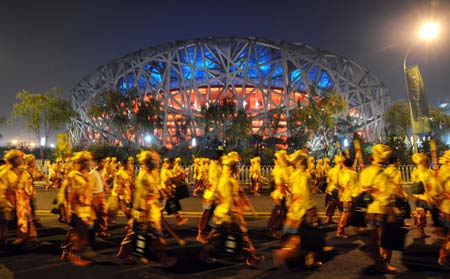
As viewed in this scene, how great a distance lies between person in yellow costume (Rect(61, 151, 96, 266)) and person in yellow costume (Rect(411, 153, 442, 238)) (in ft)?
18.3

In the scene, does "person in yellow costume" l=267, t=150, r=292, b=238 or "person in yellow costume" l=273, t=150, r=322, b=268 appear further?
"person in yellow costume" l=267, t=150, r=292, b=238

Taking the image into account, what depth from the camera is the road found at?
14.2ft

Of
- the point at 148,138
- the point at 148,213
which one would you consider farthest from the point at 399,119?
the point at 148,213

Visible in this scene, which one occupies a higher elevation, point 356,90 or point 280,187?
point 356,90

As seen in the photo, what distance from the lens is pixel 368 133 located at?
50.4 m

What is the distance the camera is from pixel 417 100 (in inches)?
444

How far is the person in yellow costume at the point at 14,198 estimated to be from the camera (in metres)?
5.29

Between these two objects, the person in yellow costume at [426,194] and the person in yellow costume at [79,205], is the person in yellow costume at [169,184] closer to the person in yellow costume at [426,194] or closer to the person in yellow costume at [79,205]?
the person in yellow costume at [79,205]

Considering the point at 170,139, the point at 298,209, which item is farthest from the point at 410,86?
the point at 170,139

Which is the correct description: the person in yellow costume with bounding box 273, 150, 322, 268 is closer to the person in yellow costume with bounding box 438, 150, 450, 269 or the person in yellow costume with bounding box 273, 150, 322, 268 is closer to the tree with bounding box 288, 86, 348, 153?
the person in yellow costume with bounding box 438, 150, 450, 269

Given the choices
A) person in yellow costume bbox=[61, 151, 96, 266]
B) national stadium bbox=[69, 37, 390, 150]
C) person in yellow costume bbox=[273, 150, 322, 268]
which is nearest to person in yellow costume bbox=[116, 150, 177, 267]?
person in yellow costume bbox=[61, 151, 96, 266]

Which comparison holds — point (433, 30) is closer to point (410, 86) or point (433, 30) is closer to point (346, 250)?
point (410, 86)

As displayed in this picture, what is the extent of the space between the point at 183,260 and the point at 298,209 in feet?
6.54

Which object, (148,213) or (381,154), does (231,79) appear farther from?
(148,213)
